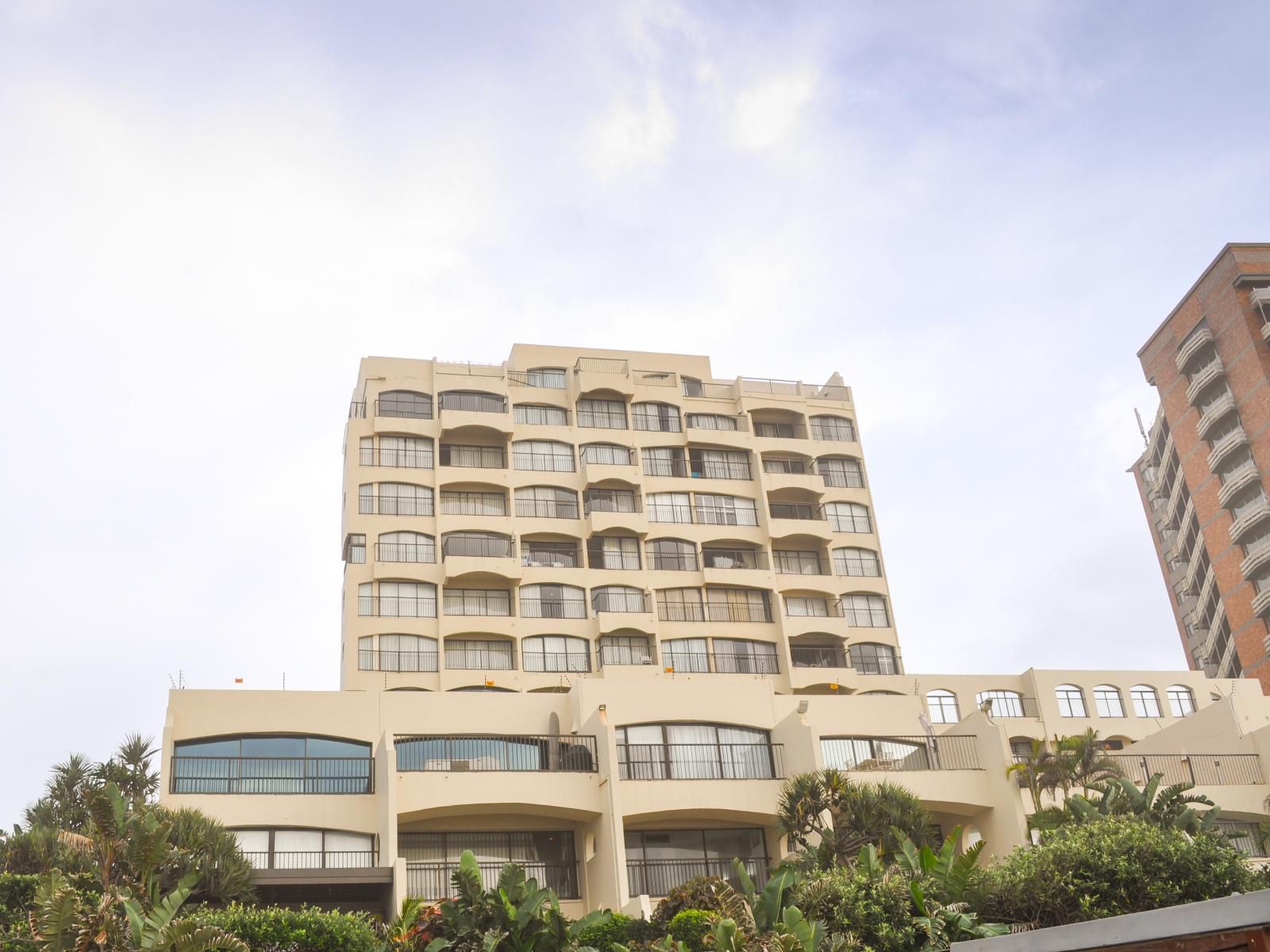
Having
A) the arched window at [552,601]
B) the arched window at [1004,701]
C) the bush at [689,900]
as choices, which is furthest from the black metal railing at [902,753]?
the arched window at [552,601]

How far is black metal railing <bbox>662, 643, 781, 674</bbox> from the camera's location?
201ft

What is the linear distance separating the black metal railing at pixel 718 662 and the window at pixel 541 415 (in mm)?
13531

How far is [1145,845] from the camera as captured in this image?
27453 mm

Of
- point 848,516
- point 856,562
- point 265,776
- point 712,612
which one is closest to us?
point 265,776

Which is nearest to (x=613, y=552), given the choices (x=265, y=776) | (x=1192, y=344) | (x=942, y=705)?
(x=942, y=705)

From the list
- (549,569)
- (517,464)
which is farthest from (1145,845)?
(517,464)

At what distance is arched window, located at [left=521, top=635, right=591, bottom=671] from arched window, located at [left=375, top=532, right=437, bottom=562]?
6.36m

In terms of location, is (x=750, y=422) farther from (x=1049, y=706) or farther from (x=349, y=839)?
(x=349, y=839)

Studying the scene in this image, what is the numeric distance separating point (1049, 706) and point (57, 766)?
4289 centimetres

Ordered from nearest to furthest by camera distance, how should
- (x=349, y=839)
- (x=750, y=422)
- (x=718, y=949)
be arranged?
(x=718, y=949) → (x=349, y=839) → (x=750, y=422)

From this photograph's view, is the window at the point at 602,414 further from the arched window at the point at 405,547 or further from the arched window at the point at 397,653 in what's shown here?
the arched window at the point at 397,653

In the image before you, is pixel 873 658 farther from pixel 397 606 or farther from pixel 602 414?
pixel 397 606

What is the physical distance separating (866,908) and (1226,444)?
59425 mm

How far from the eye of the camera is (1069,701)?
60.5 metres
